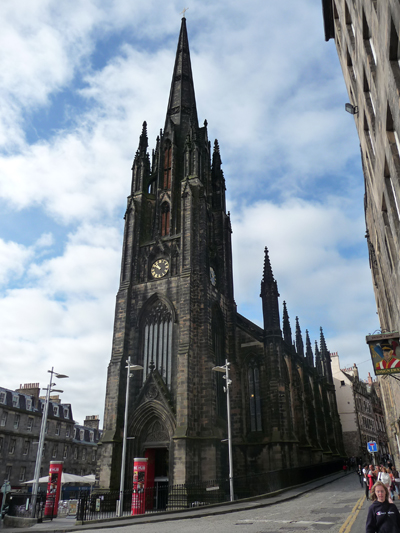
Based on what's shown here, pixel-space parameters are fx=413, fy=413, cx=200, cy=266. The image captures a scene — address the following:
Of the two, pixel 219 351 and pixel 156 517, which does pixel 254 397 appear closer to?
pixel 219 351

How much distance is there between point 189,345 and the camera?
92.5 feet

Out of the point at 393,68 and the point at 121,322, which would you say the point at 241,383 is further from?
the point at 393,68

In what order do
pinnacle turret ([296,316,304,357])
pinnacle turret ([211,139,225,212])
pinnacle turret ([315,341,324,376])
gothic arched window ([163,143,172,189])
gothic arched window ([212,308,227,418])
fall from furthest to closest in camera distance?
1. pinnacle turret ([315,341,324,376])
2. pinnacle turret ([296,316,304,357])
3. pinnacle turret ([211,139,225,212])
4. gothic arched window ([163,143,172,189])
5. gothic arched window ([212,308,227,418])

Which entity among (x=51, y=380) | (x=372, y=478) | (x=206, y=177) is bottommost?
(x=372, y=478)

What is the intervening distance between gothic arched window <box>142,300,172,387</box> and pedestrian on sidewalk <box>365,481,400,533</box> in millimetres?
24127

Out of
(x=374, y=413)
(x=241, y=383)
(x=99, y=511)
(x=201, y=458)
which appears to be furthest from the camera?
(x=374, y=413)

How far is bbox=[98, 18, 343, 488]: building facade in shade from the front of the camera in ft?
88.5

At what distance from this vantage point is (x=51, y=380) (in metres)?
23.8

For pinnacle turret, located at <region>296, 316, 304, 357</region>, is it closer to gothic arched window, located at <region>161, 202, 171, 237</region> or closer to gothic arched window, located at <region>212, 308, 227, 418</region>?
gothic arched window, located at <region>212, 308, 227, 418</region>

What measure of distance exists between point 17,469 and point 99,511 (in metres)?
23.7

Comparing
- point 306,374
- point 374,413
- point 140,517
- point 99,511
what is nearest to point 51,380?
point 99,511

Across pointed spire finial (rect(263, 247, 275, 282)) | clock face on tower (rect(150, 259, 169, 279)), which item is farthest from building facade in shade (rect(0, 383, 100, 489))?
pointed spire finial (rect(263, 247, 275, 282))

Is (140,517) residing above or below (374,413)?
below

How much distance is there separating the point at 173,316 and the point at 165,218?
10.4 meters
